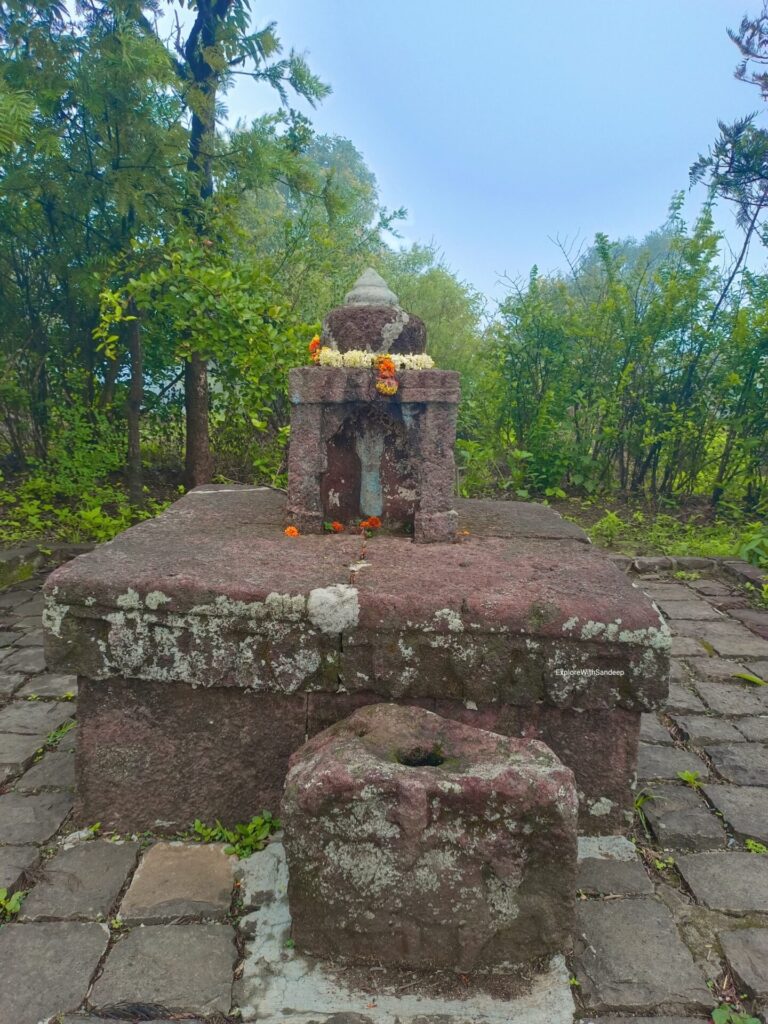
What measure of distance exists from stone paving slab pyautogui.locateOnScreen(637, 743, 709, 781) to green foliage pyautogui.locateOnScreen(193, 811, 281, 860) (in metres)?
1.39

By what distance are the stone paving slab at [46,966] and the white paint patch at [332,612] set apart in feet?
3.16

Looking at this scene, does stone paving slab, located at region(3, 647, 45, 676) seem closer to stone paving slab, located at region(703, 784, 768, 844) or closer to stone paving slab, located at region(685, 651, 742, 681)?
stone paving slab, located at region(703, 784, 768, 844)

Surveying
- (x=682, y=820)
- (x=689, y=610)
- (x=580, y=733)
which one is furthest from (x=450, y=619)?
(x=689, y=610)

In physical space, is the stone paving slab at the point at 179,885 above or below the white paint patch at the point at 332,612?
below

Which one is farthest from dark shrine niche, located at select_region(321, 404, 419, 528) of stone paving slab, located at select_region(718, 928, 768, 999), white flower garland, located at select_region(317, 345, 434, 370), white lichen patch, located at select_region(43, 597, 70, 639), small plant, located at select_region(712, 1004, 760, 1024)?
small plant, located at select_region(712, 1004, 760, 1024)

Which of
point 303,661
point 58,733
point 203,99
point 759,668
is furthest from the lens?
point 203,99

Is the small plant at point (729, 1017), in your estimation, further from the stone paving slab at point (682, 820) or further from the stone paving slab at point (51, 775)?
the stone paving slab at point (51, 775)

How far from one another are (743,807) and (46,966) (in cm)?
220

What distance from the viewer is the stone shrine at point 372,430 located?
9.02 feet

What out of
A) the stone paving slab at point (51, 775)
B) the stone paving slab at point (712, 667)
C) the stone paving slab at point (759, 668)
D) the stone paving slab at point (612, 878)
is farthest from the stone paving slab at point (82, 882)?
the stone paving slab at point (759, 668)

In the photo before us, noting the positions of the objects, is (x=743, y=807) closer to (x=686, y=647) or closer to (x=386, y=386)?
(x=686, y=647)

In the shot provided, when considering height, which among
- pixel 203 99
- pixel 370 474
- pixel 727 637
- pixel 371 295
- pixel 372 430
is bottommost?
pixel 727 637

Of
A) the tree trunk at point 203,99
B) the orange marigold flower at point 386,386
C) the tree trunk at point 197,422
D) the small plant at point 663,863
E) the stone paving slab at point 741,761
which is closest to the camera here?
the small plant at point 663,863

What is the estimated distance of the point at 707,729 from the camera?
9.61ft
